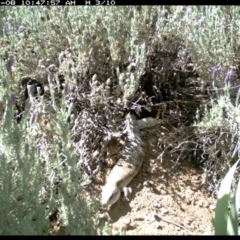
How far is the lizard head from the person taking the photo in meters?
2.53

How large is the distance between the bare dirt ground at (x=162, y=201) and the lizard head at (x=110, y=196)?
39 millimetres

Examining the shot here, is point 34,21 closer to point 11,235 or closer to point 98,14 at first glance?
point 98,14

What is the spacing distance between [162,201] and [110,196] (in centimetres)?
33

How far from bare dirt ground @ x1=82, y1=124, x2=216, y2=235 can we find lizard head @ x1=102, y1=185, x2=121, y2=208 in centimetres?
4

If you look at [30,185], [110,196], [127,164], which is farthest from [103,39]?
[30,185]

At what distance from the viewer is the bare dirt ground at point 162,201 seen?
2465 millimetres

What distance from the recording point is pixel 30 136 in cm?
213

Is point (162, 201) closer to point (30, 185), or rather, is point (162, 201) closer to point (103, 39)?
point (30, 185)

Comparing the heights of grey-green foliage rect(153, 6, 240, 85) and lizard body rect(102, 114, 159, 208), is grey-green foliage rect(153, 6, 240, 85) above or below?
above

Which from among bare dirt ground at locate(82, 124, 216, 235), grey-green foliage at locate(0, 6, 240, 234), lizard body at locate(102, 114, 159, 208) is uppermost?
grey-green foliage at locate(0, 6, 240, 234)

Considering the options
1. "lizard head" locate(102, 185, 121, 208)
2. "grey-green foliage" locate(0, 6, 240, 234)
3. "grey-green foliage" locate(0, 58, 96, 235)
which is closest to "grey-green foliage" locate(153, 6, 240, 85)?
"grey-green foliage" locate(0, 6, 240, 234)

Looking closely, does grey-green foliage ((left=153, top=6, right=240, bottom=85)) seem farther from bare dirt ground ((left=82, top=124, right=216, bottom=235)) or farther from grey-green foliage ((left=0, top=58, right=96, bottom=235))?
grey-green foliage ((left=0, top=58, right=96, bottom=235))

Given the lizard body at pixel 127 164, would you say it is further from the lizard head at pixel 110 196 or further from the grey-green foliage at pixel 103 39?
the grey-green foliage at pixel 103 39

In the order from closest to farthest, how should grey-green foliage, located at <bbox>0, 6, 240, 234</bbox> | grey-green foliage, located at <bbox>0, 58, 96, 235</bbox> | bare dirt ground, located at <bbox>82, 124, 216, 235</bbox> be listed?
→ grey-green foliage, located at <bbox>0, 58, 96, 235</bbox>
bare dirt ground, located at <bbox>82, 124, 216, 235</bbox>
grey-green foliage, located at <bbox>0, 6, 240, 234</bbox>
